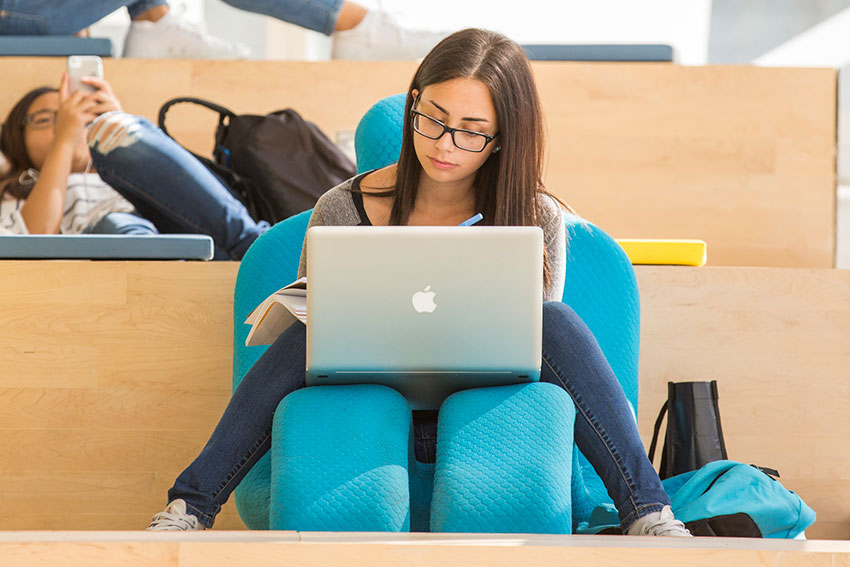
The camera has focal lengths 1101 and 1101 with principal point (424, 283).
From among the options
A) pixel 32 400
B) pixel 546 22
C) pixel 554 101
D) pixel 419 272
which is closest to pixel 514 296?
pixel 419 272

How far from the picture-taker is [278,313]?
1358 millimetres

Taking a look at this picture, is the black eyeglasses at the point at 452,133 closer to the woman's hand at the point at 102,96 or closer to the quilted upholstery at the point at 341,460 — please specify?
the quilted upholstery at the point at 341,460

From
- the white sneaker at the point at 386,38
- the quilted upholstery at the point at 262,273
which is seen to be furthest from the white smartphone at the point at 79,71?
the quilted upholstery at the point at 262,273

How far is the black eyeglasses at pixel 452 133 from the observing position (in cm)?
156

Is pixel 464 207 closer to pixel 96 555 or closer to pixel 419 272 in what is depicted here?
pixel 419 272

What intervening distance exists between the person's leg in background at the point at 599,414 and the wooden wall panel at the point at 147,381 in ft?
2.17

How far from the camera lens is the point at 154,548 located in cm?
95

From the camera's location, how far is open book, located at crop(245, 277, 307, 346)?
1.30 meters

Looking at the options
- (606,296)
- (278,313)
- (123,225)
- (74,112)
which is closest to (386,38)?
(74,112)

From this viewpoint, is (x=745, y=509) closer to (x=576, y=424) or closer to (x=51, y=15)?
(x=576, y=424)

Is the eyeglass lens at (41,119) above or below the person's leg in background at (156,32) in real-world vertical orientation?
below

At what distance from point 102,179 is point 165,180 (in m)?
0.13

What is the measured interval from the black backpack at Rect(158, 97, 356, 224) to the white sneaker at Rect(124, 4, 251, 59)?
0.44 metres

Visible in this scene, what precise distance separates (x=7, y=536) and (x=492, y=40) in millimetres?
1001
